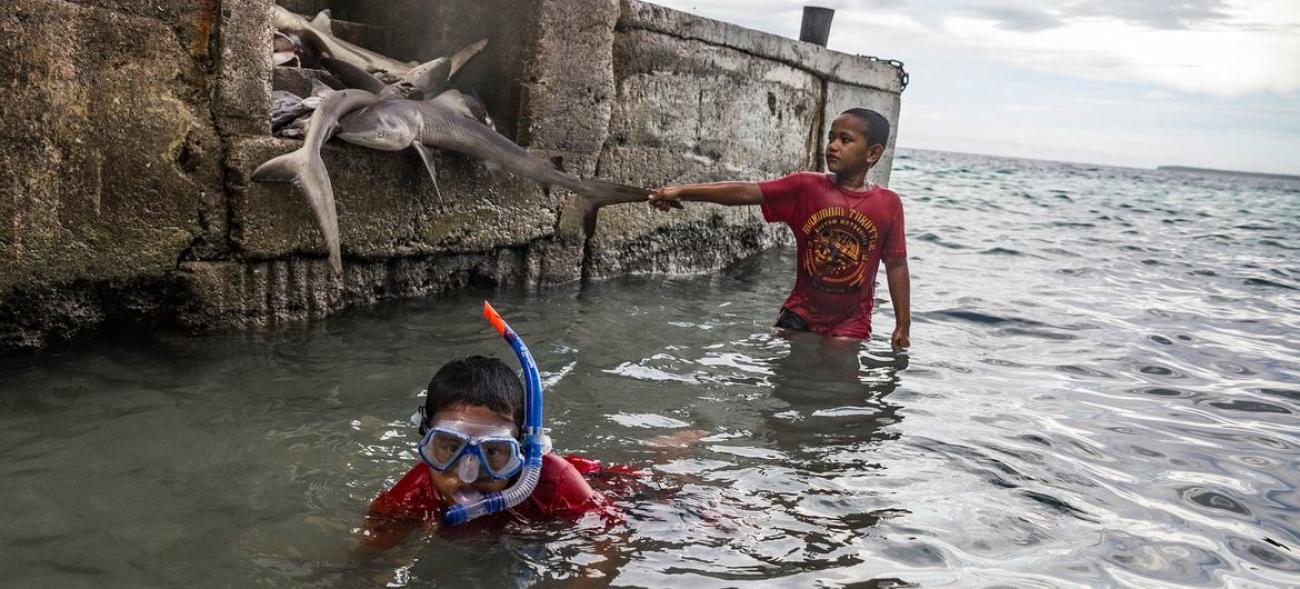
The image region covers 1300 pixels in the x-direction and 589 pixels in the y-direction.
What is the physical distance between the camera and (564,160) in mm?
7180

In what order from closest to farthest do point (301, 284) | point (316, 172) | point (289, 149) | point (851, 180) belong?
point (316, 172), point (289, 149), point (301, 284), point (851, 180)

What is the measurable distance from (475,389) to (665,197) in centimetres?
287

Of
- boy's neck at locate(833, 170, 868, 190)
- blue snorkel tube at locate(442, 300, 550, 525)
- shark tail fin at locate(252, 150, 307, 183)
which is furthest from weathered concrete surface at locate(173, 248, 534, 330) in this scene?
blue snorkel tube at locate(442, 300, 550, 525)

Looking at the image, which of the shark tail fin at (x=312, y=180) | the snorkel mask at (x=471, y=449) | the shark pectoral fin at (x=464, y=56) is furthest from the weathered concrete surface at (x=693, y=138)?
the snorkel mask at (x=471, y=449)

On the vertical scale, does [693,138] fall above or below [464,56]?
below

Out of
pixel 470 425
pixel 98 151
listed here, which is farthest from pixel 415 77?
pixel 470 425

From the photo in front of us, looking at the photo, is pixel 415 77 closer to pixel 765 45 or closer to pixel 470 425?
pixel 765 45

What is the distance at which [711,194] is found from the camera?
5.82m

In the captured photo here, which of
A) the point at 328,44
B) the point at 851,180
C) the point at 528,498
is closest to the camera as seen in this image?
the point at 528,498

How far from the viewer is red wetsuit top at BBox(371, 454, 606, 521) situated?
323 centimetres

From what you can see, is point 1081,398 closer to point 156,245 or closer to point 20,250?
point 156,245

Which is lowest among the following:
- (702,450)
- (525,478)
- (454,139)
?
(702,450)

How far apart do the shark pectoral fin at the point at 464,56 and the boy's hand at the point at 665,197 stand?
181cm

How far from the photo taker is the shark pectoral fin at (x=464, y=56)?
675cm
